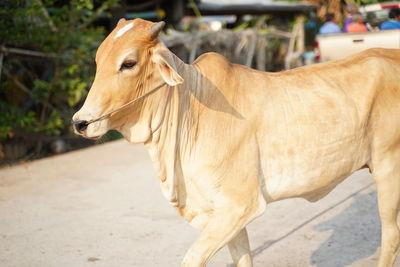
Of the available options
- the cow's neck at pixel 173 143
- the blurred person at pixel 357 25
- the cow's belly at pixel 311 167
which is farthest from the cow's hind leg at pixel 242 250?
the blurred person at pixel 357 25

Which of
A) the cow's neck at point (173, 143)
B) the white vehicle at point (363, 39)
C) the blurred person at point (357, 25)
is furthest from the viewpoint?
the blurred person at point (357, 25)

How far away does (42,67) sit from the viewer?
8.38 meters

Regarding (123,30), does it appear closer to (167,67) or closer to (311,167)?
(167,67)

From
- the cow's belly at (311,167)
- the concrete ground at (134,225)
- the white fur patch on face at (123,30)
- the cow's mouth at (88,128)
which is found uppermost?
the white fur patch on face at (123,30)

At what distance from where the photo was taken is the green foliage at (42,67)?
7543 millimetres

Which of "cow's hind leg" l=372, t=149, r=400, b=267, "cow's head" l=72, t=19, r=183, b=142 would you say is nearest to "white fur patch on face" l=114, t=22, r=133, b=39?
"cow's head" l=72, t=19, r=183, b=142

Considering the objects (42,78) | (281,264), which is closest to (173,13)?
(42,78)

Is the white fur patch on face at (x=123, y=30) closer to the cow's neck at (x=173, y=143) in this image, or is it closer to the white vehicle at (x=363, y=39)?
the cow's neck at (x=173, y=143)

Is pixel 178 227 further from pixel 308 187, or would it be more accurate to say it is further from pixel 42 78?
pixel 42 78

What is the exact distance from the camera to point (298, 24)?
1627 cm

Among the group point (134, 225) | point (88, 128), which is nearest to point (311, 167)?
point (88, 128)

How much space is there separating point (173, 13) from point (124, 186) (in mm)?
8293

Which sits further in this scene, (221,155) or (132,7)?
(132,7)

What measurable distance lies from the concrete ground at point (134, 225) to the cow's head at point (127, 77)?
5.44 feet
